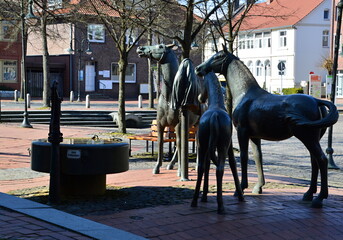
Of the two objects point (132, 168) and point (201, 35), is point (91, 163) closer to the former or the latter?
point (132, 168)

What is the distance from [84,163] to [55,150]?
0.45 meters

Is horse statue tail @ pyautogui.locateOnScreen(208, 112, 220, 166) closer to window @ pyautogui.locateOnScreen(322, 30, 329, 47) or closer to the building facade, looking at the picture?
the building facade

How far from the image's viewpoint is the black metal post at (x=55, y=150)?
25.7ft

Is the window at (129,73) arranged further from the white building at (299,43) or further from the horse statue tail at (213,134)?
the horse statue tail at (213,134)

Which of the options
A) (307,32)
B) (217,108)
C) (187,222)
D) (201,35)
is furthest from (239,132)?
(307,32)

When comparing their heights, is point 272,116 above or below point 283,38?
below

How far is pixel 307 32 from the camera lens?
59.4m

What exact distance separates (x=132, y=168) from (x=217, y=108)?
5.15 metres

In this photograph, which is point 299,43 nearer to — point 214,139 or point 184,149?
point 184,149

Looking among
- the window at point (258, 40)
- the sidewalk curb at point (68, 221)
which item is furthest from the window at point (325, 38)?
the sidewalk curb at point (68, 221)

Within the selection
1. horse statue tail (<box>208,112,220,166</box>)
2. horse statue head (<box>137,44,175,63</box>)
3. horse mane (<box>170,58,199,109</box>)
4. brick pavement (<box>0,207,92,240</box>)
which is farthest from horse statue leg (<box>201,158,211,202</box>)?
horse statue head (<box>137,44,175,63</box>)

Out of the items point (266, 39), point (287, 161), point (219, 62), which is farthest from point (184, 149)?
point (266, 39)

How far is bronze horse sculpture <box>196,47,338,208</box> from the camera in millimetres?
7887

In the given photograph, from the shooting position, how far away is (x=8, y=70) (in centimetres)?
4981
